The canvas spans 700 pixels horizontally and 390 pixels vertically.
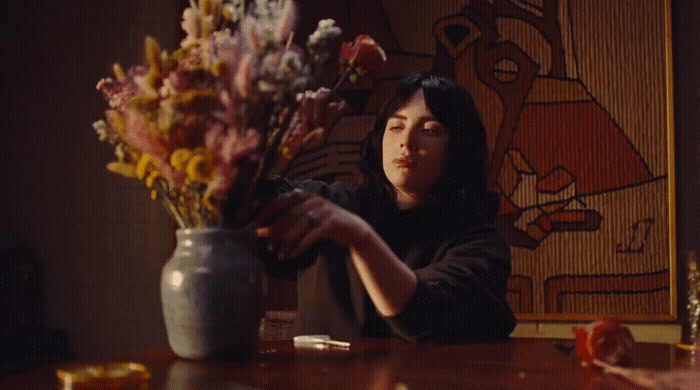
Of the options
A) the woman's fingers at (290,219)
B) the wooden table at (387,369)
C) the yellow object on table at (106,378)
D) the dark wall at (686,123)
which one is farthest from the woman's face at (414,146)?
the dark wall at (686,123)

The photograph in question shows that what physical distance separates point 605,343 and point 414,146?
58cm

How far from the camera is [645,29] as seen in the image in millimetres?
2047

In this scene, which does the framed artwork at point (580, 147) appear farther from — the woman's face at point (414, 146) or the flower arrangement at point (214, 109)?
the flower arrangement at point (214, 109)

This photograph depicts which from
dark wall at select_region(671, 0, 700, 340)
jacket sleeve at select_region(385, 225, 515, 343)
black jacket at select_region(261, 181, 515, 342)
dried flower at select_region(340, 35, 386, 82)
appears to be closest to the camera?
dried flower at select_region(340, 35, 386, 82)

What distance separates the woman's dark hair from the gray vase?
642 mm

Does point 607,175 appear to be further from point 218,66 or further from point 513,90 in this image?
point 218,66

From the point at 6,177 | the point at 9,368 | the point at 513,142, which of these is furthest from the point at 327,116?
the point at 6,177

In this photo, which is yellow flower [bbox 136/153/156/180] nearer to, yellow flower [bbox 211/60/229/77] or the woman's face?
yellow flower [bbox 211/60/229/77]

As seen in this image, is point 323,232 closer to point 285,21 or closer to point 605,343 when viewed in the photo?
point 285,21

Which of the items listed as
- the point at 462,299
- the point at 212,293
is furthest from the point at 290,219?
the point at 462,299

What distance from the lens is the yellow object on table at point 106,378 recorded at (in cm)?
68

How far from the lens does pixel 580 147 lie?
2057 millimetres

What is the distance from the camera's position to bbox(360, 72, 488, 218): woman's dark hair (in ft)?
4.54

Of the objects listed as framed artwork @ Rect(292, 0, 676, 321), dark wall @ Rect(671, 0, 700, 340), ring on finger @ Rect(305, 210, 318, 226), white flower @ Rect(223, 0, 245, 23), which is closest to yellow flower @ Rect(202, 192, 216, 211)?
ring on finger @ Rect(305, 210, 318, 226)
